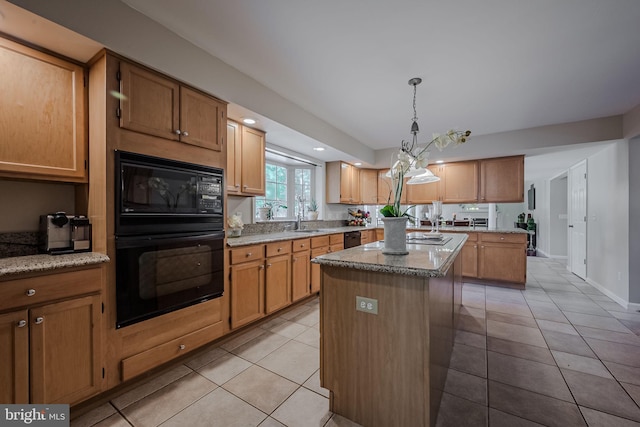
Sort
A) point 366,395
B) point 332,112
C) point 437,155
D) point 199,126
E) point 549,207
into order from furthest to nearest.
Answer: point 549,207
point 437,155
point 332,112
point 199,126
point 366,395

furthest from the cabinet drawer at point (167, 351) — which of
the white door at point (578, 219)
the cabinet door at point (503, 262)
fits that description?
the white door at point (578, 219)

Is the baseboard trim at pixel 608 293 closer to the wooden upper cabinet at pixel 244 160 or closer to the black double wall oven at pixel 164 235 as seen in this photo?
the wooden upper cabinet at pixel 244 160

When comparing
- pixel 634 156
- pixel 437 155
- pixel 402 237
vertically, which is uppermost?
pixel 437 155

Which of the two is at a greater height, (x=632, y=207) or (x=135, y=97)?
(x=135, y=97)

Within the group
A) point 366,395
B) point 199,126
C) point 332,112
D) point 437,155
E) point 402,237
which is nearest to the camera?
point 366,395

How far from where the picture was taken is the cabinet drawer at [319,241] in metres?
3.56

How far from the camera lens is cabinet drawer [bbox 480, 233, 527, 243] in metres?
4.20

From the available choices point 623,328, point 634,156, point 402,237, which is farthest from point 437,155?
point 402,237

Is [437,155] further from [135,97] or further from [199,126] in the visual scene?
[135,97]

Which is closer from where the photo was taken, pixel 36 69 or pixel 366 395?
pixel 366 395

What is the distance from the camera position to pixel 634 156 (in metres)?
3.33

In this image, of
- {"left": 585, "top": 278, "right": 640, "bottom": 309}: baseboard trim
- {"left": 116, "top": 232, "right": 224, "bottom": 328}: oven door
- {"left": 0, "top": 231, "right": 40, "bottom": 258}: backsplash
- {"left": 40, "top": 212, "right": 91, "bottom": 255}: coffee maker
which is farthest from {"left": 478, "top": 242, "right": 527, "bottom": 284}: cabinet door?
{"left": 0, "top": 231, "right": 40, "bottom": 258}: backsplash

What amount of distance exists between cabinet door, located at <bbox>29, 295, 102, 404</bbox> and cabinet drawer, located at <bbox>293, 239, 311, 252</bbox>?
1.95 m

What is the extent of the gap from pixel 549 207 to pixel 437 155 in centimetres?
460
